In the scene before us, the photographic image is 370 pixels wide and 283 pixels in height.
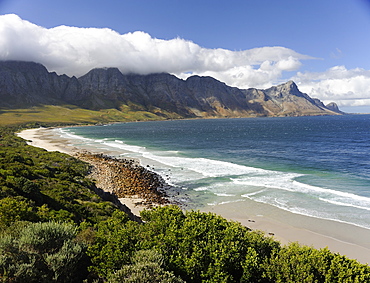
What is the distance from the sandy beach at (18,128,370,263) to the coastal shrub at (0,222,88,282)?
1569 centimetres

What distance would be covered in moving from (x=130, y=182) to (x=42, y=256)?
105 ft

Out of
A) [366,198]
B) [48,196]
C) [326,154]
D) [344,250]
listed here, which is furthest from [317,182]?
[48,196]

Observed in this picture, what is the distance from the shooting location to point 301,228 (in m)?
23.5

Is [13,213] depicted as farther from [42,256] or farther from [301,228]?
[301,228]

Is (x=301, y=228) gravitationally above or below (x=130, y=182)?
above

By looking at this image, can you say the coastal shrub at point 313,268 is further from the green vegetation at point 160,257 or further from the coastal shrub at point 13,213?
the coastal shrub at point 13,213

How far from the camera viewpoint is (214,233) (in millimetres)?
10914

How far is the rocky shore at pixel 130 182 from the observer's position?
34.2m

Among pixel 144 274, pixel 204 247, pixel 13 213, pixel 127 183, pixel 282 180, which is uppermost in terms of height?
pixel 144 274

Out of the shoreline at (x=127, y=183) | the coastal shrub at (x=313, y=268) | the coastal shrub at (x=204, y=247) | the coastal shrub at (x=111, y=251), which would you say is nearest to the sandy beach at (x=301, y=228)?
the shoreline at (x=127, y=183)

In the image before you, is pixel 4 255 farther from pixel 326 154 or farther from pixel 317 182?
pixel 326 154

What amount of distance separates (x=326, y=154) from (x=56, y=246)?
2723 inches

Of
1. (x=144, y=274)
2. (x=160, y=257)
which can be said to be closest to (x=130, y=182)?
(x=160, y=257)

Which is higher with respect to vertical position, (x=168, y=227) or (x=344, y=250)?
(x=168, y=227)
